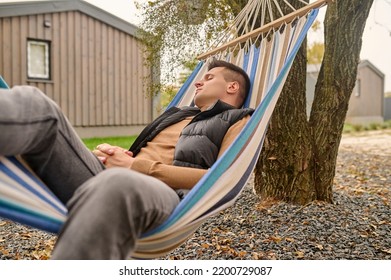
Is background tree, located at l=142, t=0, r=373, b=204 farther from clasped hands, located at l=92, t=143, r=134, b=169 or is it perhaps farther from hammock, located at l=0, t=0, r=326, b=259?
clasped hands, located at l=92, t=143, r=134, b=169

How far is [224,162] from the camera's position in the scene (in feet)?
5.49

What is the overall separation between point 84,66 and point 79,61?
0.11 metres

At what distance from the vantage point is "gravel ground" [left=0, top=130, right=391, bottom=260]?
257 cm

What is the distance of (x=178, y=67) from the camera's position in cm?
414

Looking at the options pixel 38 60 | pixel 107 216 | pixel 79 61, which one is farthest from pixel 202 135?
pixel 79 61

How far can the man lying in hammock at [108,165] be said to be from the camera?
3.65 feet

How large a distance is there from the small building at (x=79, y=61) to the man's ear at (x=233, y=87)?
176 inches

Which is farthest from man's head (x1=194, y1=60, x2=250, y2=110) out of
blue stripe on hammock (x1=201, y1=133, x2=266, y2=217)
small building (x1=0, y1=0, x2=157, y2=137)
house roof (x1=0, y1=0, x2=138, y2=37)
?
house roof (x1=0, y1=0, x2=138, y2=37)

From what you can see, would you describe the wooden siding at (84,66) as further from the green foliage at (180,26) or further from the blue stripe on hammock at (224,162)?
the blue stripe on hammock at (224,162)

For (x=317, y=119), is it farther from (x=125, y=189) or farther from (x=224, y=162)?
(x=125, y=189)

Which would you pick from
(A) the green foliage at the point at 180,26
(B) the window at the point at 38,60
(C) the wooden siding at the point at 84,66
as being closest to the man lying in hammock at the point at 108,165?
(A) the green foliage at the point at 180,26

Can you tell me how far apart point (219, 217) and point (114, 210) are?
84.5 inches

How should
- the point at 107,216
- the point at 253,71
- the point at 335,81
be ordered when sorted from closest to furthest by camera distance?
the point at 107,216 < the point at 253,71 < the point at 335,81

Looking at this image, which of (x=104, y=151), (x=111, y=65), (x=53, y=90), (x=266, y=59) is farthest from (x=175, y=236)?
(x=111, y=65)
